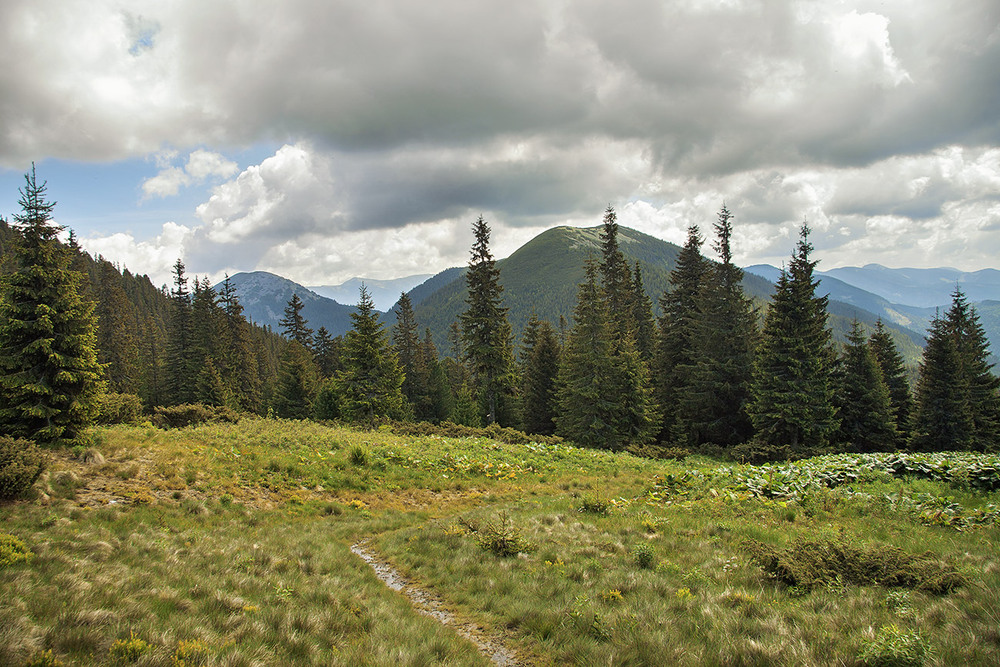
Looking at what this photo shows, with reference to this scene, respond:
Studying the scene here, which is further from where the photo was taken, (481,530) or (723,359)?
(723,359)

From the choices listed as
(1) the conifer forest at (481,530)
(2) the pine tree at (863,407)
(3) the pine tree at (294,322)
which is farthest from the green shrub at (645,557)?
(3) the pine tree at (294,322)

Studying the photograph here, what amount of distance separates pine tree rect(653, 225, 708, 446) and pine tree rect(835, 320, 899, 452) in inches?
449

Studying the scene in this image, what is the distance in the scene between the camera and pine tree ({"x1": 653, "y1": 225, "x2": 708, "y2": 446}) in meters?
40.1

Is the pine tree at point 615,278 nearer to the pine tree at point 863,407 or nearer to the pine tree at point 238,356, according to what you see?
the pine tree at point 863,407

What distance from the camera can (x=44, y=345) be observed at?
15336mm

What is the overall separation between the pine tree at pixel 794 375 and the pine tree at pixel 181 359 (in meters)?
55.9

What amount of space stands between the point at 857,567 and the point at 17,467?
676 inches

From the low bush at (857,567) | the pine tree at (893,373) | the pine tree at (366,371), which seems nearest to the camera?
the low bush at (857,567)

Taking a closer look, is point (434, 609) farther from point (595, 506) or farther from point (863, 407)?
point (863, 407)

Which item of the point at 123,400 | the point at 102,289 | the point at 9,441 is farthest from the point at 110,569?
the point at 102,289

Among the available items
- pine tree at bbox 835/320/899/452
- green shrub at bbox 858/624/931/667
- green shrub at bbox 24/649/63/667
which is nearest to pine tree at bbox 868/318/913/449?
pine tree at bbox 835/320/899/452

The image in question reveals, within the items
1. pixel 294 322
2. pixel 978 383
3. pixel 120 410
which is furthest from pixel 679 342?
pixel 294 322

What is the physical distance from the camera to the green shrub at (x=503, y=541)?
33.0 ft

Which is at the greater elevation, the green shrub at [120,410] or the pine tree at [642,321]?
the pine tree at [642,321]
